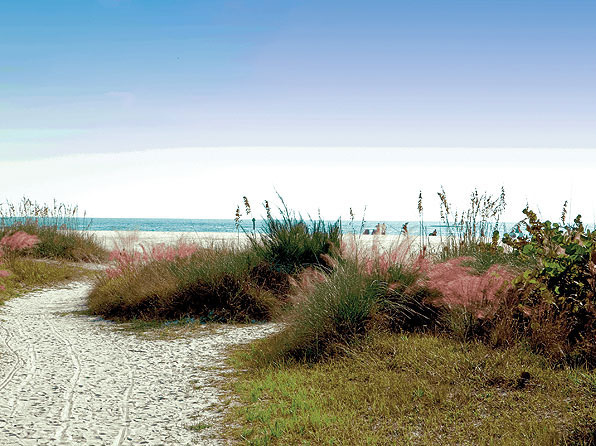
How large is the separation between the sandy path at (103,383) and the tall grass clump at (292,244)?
5.61 feet

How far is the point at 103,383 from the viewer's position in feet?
17.7

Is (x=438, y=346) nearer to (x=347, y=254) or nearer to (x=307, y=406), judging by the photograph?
(x=307, y=406)

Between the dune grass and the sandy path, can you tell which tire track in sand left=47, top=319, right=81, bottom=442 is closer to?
the sandy path

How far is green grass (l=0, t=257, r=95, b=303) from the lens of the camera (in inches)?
483

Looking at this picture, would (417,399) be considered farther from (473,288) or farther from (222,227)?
(222,227)

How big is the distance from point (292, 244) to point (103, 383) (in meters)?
4.70

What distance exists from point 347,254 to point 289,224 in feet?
9.30

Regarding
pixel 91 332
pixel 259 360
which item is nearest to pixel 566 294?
pixel 259 360

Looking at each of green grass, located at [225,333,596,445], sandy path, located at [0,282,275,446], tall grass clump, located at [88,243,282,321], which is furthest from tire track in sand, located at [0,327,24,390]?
green grass, located at [225,333,596,445]

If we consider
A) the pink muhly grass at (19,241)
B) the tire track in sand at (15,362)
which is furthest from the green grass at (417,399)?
the pink muhly grass at (19,241)

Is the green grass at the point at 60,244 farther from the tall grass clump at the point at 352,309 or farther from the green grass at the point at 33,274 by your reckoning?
the tall grass clump at the point at 352,309

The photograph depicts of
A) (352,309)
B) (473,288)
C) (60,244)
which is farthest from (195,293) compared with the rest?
(60,244)

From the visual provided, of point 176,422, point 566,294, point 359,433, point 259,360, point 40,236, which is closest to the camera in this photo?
point 359,433

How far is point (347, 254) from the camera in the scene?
731cm
